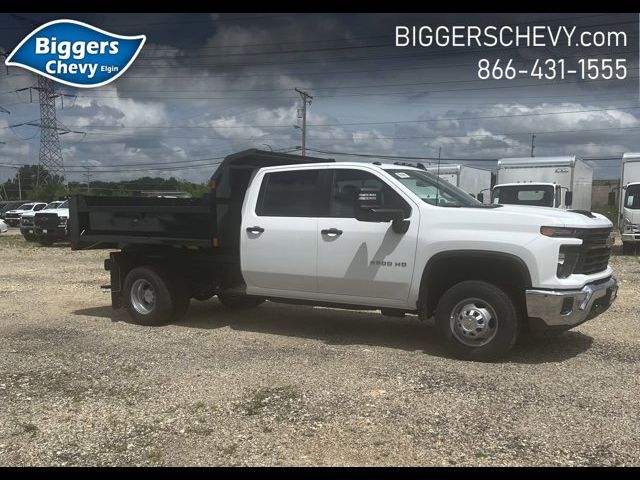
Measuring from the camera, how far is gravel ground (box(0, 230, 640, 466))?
3.87 m

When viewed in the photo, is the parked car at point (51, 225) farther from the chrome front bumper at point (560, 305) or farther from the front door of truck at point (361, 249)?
the chrome front bumper at point (560, 305)

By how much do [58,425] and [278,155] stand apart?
4357 mm

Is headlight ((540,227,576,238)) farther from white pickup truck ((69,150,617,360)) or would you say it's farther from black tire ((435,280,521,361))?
black tire ((435,280,521,361))

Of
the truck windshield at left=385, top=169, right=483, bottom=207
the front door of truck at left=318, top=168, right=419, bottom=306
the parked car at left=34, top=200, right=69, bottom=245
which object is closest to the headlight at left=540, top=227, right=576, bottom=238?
the truck windshield at left=385, top=169, right=483, bottom=207

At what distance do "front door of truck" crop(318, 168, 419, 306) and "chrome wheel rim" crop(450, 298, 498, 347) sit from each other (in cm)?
55

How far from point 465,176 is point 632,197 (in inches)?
248

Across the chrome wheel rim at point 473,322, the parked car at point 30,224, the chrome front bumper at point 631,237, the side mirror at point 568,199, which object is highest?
the side mirror at point 568,199

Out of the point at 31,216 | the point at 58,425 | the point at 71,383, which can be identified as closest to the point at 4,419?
the point at 58,425

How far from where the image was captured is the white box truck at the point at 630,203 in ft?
55.3

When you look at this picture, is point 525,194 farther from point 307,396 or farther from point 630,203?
point 307,396

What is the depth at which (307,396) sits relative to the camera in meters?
4.88

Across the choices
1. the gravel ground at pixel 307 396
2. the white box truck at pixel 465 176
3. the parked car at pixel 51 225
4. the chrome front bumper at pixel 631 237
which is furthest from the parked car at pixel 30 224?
the chrome front bumper at pixel 631 237

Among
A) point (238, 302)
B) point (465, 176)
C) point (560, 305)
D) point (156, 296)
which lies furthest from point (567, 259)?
point (465, 176)

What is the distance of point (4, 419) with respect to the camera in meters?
4.52
